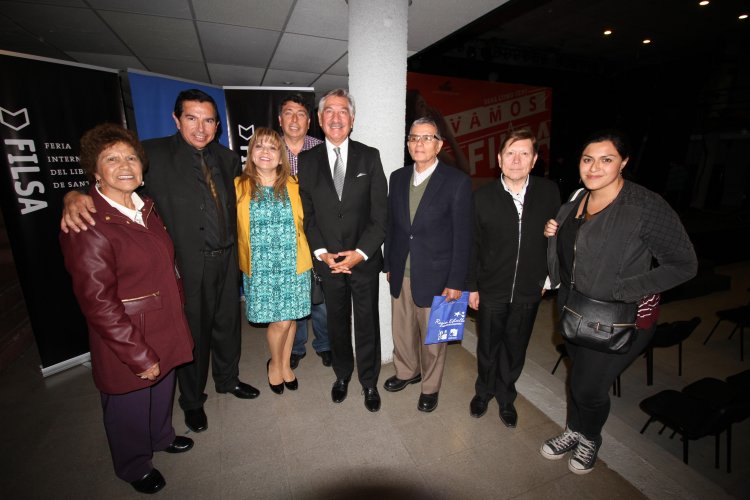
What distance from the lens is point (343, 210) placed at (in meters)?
2.16

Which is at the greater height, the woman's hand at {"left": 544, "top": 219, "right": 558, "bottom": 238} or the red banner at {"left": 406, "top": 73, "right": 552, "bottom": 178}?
the red banner at {"left": 406, "top": 73, "right": 552, "bottom": 178}

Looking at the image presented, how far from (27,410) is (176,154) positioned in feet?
7.59

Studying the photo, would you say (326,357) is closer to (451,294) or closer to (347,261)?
(347,261)

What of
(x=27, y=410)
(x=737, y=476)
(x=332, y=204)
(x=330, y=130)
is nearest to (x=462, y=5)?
(x=330, y=130)

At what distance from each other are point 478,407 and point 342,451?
0.99 m

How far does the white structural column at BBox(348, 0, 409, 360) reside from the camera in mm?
2443

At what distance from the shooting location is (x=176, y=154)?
2029 mm

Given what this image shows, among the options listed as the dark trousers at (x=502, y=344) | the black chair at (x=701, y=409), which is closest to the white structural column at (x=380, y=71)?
the dark trousers at (x=502, y=344)

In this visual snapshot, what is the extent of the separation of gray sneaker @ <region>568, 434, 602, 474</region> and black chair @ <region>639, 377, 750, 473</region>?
0.72m

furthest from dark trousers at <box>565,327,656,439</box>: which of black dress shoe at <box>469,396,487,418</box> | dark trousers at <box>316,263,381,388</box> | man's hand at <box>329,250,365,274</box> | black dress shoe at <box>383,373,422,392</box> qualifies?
man's hand at <box>329,250,365,274</box>

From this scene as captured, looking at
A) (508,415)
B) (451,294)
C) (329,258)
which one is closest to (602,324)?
(451,294)

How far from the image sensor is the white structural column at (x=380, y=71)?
2.44 metres

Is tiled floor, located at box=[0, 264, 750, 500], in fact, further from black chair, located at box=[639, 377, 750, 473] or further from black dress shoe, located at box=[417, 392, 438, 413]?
black chair, located at box=[639, 377, 750, 473]

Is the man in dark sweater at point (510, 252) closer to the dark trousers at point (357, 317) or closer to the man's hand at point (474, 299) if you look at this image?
the man's hand at point (474, 299)
